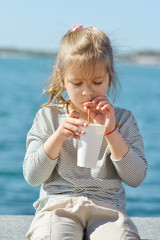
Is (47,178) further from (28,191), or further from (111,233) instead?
(28,191)

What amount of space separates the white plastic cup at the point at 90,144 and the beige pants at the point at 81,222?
258 millimetres

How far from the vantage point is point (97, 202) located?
2375mm

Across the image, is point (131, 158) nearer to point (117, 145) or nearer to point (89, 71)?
point (117, 145)

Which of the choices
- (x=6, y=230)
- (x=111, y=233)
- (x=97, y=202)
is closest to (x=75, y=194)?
(x=97, y=202)

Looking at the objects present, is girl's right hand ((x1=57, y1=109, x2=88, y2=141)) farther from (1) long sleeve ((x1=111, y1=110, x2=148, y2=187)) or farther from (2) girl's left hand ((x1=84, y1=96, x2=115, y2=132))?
(1) long sleeve ((x1=111, y1=110, x2=148, y2=187))

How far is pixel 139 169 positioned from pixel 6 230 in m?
0.99

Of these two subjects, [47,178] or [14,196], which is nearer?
[47,178]

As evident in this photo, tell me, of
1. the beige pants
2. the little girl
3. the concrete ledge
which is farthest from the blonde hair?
the concrete ledge

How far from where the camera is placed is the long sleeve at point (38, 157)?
241 centimetres

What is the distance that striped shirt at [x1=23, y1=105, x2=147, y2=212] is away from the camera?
2.41m

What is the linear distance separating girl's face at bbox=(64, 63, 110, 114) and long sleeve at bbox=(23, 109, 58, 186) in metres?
0.26

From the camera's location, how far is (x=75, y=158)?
2.49m

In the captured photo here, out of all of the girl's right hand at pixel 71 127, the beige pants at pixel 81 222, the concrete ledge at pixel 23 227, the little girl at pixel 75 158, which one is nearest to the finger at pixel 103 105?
the little girl at pixel 75 158

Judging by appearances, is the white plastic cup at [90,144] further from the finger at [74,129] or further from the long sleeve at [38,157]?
the long sleeve at [38,157]
